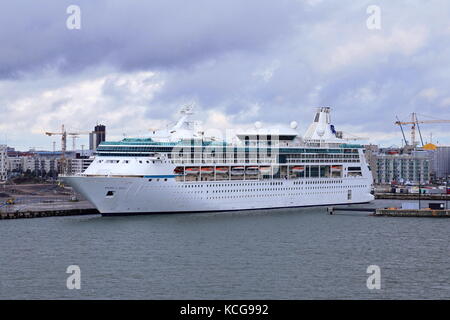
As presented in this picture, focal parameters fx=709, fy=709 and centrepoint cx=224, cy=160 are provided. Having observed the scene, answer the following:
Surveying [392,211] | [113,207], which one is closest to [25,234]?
[113,207]

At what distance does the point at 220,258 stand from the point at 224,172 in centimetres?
2003

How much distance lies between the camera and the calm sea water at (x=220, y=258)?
25422mm

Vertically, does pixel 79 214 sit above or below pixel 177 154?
below

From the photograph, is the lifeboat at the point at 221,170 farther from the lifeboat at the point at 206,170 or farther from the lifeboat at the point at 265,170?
the lifeboat at the point at 265,170

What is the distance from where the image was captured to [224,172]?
50750mm

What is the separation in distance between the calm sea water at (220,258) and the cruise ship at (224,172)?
159cm

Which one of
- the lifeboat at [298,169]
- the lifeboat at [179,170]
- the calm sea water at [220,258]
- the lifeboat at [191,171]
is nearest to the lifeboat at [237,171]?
the lifeboat at [191,171]

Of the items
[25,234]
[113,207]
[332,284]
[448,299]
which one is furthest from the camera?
[113,207]

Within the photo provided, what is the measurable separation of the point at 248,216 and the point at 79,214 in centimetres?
1284

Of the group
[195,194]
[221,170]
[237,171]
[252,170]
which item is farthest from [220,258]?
[252,170]

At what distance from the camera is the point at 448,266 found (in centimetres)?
3027

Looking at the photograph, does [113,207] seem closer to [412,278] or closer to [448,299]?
[412,278]

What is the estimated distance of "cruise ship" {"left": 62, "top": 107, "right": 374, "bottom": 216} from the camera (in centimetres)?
4531

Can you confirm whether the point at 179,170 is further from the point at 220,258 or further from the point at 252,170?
the point at 220,258
